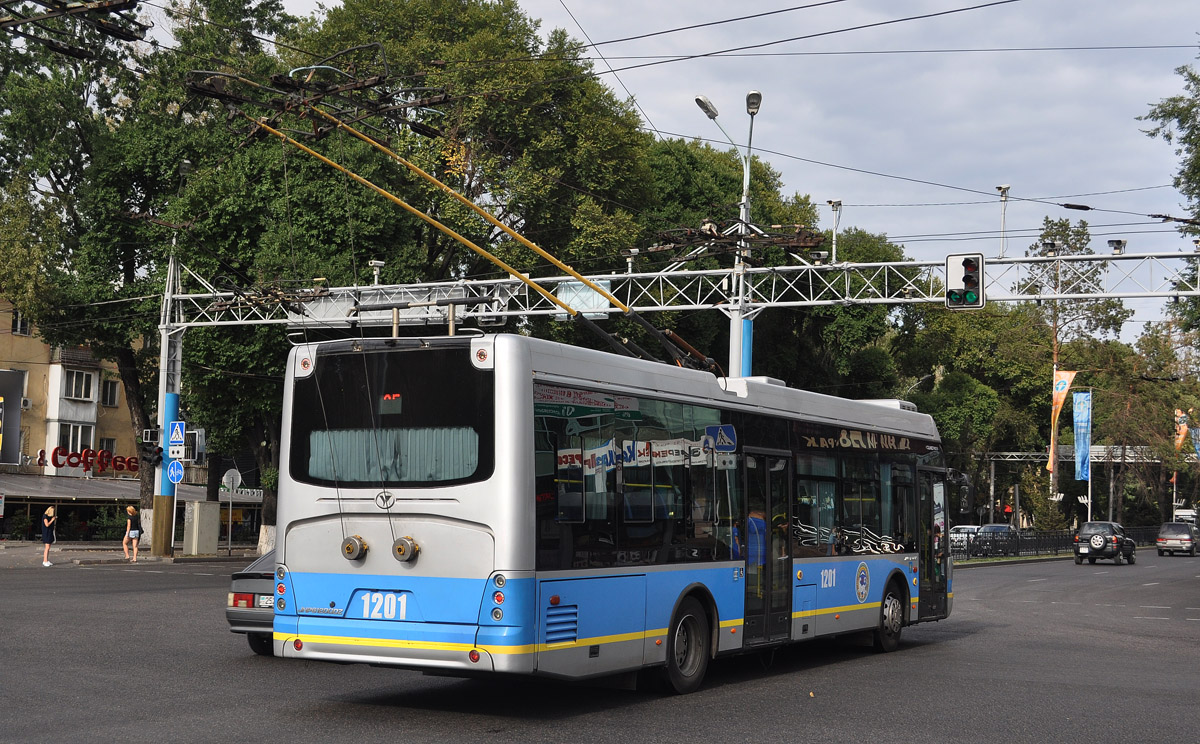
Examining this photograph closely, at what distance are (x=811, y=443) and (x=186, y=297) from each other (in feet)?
84.4

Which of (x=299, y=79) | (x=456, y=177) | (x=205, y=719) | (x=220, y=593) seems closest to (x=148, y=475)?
(x=456, y=177)

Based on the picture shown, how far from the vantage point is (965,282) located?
25.2m

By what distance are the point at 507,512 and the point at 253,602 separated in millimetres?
5284

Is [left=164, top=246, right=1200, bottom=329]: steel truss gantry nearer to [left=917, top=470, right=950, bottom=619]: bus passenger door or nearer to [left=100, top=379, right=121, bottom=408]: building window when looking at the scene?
[left=917, top=470, right=950, bottom=619]: bus passenger door

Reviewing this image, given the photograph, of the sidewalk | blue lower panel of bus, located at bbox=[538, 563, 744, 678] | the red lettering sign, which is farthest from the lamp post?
the red lettering sign

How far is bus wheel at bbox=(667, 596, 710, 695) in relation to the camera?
1168 cm

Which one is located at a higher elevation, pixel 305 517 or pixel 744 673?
pixel 305 517

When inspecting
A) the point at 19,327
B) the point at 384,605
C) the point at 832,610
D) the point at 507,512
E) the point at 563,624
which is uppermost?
the point at 19,327

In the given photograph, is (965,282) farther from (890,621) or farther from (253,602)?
(253,602)

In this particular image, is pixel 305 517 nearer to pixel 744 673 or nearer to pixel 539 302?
pixel 744 673

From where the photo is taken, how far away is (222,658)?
14016 millimetres

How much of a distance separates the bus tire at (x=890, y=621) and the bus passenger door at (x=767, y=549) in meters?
2.87

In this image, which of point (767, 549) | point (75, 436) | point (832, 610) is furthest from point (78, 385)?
point (767, 549)

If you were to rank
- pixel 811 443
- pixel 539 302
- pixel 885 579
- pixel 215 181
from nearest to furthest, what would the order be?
1. pixel 811 443
2. pixel 885 579
3. pixel 539 302
4. pixel 215 181
